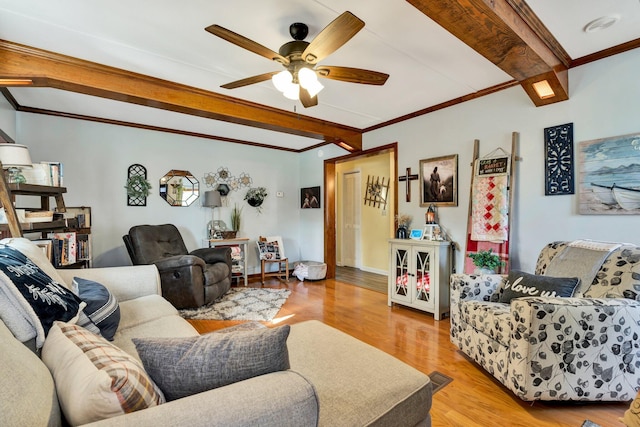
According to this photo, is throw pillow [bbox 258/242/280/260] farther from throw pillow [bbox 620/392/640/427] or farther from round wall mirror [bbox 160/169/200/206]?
throw pillow [bbox 620/392/640/427]

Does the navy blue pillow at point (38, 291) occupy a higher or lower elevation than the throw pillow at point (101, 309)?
higher

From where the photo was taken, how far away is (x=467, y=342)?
2.29m

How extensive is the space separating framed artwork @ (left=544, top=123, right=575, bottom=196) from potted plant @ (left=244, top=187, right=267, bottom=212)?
397cm

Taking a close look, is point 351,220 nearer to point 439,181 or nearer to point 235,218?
point 235,218

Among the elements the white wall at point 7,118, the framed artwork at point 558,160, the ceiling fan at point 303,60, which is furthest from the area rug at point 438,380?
the white wall at point 7,118

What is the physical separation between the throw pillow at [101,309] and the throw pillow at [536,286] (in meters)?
2.54

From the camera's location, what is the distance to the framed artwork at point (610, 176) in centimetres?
228

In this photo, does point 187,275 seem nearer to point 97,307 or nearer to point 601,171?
point 97,307

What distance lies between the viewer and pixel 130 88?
2777mm

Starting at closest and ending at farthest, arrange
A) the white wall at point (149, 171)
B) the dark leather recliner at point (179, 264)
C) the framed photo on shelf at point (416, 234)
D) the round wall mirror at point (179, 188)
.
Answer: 1. the dark leather recliner at point (179, 264)
2. the framed photo on shelf at point (416, 234)
3. the white wall at point (149, 171)
4. the round wall mirror at point (179, 188)

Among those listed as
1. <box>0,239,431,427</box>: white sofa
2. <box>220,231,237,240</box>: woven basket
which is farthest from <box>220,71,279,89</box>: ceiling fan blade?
<box>220,231,237,240</box>: woven basket

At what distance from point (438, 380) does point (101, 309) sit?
6.80 ft

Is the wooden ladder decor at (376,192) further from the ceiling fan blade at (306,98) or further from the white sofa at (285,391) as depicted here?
the white sofa at (285,391)

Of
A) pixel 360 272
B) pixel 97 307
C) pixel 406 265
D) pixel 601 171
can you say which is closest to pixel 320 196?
pixel 360 272
